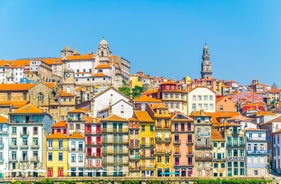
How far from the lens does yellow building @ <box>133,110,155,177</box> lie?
92500mm

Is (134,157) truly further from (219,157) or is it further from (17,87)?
(17,87)

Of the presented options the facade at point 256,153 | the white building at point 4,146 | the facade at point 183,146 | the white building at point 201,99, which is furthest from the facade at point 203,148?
the white building at point 4,146

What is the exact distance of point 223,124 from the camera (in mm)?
97188

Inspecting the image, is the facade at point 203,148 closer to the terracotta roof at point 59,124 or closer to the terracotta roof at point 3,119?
the terracotta roof at point 59,124

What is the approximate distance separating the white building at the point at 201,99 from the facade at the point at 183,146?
16.9 metres

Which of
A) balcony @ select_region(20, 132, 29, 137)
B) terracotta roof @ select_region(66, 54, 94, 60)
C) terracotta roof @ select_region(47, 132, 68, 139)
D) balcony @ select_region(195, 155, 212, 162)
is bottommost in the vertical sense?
balcony @ select_region(195, 155, 212, 162)

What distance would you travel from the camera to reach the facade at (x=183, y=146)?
93.2 m

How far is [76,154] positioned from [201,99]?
2789cm

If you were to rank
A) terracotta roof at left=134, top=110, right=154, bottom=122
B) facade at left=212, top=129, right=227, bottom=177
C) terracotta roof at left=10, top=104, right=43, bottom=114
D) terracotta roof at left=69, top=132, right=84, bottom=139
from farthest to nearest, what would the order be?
facade at left=212, top=129, right=227, bottom=177, terracotta roof at left=134, top=110, right=154, bottom=122, terracotta roof at left=10, top=104, right=43, bottom=114, terracotta roof at left=69, top=132, right=84, bottom=139

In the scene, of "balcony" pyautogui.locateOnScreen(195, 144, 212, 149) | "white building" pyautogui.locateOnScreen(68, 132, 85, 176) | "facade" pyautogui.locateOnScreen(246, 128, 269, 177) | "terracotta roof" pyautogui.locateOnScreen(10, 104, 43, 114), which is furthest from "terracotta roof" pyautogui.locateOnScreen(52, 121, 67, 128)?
"facade" pyautogui.locateOnScreen(246, 128, 269, 177)

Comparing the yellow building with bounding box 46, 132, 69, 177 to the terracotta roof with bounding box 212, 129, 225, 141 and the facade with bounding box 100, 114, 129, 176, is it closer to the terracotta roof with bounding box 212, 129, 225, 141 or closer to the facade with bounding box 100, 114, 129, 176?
the facade with bounding box 100, 114, 129, 176

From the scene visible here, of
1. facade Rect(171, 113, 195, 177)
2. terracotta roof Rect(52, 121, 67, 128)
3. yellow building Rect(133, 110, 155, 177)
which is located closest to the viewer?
yellow building Rect(133, 110, 155, 177)

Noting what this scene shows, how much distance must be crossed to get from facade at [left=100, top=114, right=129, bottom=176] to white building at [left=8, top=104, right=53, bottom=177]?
25.2ft

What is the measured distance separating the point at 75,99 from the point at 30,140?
20.3 meters
